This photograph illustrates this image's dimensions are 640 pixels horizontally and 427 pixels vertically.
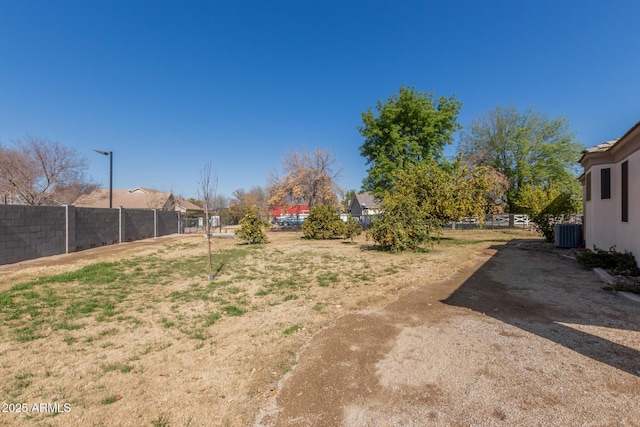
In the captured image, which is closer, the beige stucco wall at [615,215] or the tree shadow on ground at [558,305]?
the tree shadow on ground at [558,305]

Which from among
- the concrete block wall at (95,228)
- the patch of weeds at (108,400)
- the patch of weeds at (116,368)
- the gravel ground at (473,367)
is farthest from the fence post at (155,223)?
the patch of weeds at (108,400)

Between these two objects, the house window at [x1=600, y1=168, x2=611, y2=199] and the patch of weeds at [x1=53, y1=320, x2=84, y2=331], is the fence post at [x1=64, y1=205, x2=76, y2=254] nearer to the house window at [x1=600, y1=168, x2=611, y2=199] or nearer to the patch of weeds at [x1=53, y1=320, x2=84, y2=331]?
the patch of weeds at [x1=53, y1=320, x2=84, y2=331]

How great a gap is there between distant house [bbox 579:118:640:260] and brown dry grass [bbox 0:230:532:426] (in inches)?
169

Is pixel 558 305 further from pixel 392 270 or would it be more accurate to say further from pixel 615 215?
pixel 615 215

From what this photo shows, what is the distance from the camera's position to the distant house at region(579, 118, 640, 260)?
7023 millimetres

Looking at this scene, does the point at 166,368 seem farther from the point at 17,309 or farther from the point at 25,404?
the point at 17,309

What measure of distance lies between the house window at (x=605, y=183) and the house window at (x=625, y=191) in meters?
1.20

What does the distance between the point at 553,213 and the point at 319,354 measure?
655 inches

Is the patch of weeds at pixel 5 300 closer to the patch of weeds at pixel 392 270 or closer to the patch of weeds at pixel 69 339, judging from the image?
the patch of weeds at pixel 69 339

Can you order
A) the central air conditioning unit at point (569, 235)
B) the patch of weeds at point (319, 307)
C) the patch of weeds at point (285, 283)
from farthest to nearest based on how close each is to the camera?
the central air conditioning unit at point (569, 235), the patch of weeds at point (285, 283), the patch of weeds at point (319, 307)

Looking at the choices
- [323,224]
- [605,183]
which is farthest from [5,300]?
[605,183]

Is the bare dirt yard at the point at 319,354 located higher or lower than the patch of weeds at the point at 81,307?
higher

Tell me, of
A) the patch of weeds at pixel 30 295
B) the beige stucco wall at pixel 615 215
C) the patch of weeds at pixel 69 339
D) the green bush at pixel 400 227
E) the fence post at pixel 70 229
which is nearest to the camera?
the patch of weeds at pixel 69 339

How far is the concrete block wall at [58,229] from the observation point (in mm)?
10328
